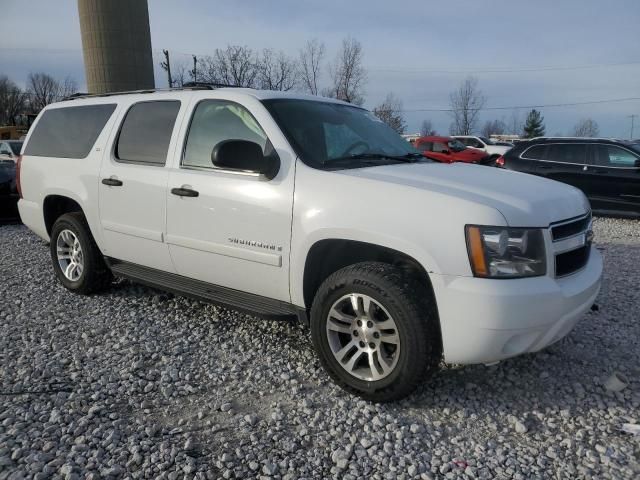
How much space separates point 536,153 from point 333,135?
314 inches

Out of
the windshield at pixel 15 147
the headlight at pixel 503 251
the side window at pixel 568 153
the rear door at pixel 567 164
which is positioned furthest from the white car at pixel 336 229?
the windshield at pixel 15 147

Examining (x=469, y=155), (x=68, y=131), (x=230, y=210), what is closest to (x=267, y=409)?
(x=230, y=210)

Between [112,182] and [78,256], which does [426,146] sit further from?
[112,182]

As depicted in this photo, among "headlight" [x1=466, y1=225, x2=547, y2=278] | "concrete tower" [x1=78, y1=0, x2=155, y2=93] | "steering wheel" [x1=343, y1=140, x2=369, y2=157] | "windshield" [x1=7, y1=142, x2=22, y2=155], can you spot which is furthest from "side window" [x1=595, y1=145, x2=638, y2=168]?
"concrete tower" [x1=78, y1=0, x2=155, y2=93]

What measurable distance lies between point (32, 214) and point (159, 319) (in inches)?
80.6

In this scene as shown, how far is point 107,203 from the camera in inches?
167

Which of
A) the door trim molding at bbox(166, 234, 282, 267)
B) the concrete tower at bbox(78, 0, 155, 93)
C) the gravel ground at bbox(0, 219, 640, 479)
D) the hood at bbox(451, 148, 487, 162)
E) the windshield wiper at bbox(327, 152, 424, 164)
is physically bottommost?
the gravel ground at bbox(0, 219, 640, 479)

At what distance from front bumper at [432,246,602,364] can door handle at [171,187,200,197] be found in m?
1.81

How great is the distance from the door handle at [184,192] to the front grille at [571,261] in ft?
7.69

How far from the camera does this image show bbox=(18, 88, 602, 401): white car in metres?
2.60

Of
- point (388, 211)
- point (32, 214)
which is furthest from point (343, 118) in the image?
point (32, 214)

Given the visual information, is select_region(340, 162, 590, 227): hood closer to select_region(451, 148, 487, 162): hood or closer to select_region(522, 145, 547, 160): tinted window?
select_region(522, 145, 547, 160): tinted window

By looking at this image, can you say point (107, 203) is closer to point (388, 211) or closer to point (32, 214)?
point (32, 214)

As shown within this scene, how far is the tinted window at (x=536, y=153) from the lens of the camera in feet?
33.6
